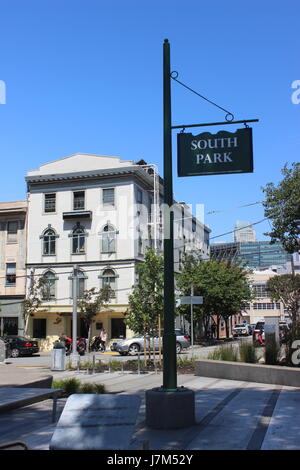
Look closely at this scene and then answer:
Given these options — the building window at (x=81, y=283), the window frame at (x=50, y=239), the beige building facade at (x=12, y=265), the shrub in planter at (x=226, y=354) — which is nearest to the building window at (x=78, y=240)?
the window frame at (x=50, y=239)

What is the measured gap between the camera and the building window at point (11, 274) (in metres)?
44.0

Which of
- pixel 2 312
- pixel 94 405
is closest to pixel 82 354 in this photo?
pixel 2 312

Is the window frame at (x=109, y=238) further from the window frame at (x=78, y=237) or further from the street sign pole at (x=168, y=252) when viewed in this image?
the street sign pole at (x=168, y=252)

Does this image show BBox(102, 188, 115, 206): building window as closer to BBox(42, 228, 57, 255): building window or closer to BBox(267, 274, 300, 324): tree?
BBox(42, 228, 57, 255): building window

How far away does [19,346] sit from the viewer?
109ft

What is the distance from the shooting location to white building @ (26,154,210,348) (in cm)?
4153

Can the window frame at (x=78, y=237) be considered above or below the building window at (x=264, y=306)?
above

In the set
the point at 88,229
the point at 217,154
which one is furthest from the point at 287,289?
the point at 217,154

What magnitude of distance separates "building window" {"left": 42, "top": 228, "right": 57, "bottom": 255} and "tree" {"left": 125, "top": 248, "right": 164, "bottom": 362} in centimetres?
2468

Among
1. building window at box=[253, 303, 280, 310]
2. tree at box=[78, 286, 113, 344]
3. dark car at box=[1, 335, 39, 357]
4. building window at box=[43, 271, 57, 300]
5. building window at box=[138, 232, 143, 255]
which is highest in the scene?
building window at box=[138, 232, 143, 255]

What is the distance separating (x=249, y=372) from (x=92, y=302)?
28.3m

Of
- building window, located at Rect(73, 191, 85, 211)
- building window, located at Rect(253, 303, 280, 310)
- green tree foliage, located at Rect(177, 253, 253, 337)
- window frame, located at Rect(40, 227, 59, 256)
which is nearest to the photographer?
green tree foliage, located at Rect(177, 253, 253, 337)

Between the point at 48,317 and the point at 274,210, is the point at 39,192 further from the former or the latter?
the point at 274,210

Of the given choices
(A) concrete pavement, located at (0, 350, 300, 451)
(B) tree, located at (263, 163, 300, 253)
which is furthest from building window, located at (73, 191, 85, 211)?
(A) concrete pavement, located at (0, 350, 300, 451)
